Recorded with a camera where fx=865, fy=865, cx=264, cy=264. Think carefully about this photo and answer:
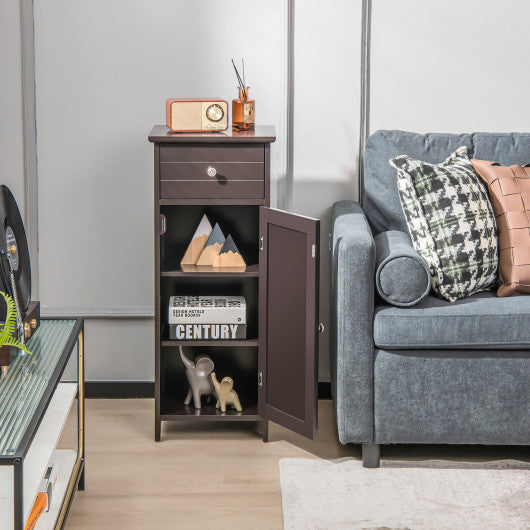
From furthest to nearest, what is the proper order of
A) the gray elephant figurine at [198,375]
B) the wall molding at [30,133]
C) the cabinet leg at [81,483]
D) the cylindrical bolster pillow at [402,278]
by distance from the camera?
1. the wall molding at [30,133]
2. the gray elephant figurine at [198,375]
3. the cylindrical bolster pillow at [402,278]
4. the cabinet leg at [81,483]

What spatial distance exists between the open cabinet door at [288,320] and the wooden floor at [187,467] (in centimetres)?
15

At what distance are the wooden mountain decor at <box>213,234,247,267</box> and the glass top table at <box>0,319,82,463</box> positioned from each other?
0.65 m

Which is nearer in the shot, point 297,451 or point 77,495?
point 77,495

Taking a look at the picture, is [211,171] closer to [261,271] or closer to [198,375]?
[261,271]

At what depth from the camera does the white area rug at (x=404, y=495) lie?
2313mm

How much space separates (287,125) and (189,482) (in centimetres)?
136

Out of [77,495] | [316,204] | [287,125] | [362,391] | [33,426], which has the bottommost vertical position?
[77,495]

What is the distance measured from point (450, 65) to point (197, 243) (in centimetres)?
115

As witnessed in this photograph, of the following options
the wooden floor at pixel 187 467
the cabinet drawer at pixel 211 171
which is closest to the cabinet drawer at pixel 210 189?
the cabinet drawer at pixel 211 171

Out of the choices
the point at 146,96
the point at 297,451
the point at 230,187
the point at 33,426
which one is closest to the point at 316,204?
the point at 230,187

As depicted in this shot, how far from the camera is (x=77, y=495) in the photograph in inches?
97.6

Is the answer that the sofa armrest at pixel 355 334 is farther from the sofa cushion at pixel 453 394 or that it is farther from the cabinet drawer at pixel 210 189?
the cabinet drawer at pixel 210 189

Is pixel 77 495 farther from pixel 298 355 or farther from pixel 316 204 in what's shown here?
pixel 316 204

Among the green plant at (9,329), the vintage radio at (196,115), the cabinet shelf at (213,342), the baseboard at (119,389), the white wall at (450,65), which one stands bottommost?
the baseboard at (119,389)
